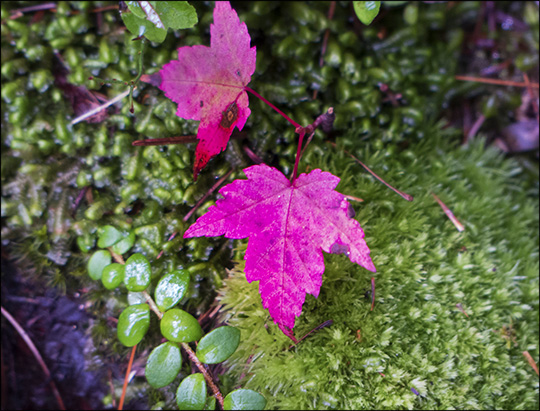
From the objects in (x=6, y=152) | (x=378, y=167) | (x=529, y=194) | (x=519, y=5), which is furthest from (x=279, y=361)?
(x=519, y=5)

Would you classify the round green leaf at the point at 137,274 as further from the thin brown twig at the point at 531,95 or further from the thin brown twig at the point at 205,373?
the thin brown twig at the point at 531,95

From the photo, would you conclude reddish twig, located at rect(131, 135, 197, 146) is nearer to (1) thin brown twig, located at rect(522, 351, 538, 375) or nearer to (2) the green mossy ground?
(2) the green mossy ground

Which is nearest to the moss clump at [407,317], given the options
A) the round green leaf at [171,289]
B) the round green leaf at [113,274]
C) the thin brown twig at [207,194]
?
the round green leaf at [171,289]

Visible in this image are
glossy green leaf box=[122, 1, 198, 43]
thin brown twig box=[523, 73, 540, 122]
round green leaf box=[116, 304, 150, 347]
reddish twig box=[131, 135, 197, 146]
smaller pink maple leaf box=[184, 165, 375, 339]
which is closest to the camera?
smaller pink maple leaf box=[184, 165, 375, 339]

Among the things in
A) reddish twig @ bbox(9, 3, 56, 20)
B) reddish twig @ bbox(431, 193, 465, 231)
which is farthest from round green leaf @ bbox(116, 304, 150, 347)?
reddish twig @ bbox(9, 3, 56, 20)

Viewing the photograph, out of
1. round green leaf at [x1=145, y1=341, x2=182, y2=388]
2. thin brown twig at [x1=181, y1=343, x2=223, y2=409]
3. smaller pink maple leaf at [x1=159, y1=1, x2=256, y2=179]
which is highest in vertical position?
smaller pink maple leaf at [x1=159, y1=1, x2=256, y2=179]

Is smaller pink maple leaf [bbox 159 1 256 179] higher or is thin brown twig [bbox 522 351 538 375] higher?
smaller pink maple leaf [bbox 159 1 256 179]

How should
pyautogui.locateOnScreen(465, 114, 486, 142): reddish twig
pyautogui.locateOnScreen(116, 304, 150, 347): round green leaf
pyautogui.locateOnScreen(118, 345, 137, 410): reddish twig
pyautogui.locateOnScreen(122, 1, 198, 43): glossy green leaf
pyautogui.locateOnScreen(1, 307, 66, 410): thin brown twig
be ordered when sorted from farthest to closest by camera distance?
pyautogui.locateOnScreen(465, 114, 486, 142): reddish twig < pyautogui.locateOnScreen(1, 307, 66, 410): thin brown twig < pyautogui.locateOnScreen(118, 345, 137, 410): reddish twig < pyautogui.locateOnScreen(116, 304, 150, 347): round green leaf < pyautogui.locateOnScreen(122, 1, 198, 43): glossy green leaf
